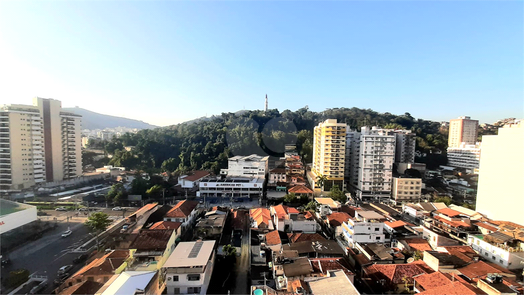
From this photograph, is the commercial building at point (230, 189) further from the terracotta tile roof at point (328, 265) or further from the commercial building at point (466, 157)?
the commercial building at point (466, 157)

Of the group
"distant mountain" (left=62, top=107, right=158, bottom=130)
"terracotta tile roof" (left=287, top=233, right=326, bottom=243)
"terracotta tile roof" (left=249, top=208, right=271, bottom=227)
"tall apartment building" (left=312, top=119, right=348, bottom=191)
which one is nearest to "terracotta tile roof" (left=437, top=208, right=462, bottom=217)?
"tall apartment building" (left=312, top=119, right=348, bottom=191)

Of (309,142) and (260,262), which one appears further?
(309,142)

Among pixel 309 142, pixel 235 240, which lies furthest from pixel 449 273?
pixel 309 142

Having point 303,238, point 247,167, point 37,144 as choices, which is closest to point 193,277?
point 303,238

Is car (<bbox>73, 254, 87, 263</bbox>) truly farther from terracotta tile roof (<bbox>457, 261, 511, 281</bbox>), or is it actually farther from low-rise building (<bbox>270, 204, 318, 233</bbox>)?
terracotta tile roof (<bbox>457, 261, 511, 281</bbox>)

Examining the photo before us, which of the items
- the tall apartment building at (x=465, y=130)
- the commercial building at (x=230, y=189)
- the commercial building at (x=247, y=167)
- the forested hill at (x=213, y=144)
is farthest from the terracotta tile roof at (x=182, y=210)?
the tall apartment building at (x=465, y=130)

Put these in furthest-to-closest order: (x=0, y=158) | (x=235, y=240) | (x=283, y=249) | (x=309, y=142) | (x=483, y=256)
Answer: (x=309, y=142), (x=0, y=158), (x=235, y=240), (x=483, y=256), (x=283, y=249)

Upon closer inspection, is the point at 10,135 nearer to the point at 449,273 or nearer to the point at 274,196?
the point at 274,196

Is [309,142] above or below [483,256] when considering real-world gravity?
above
